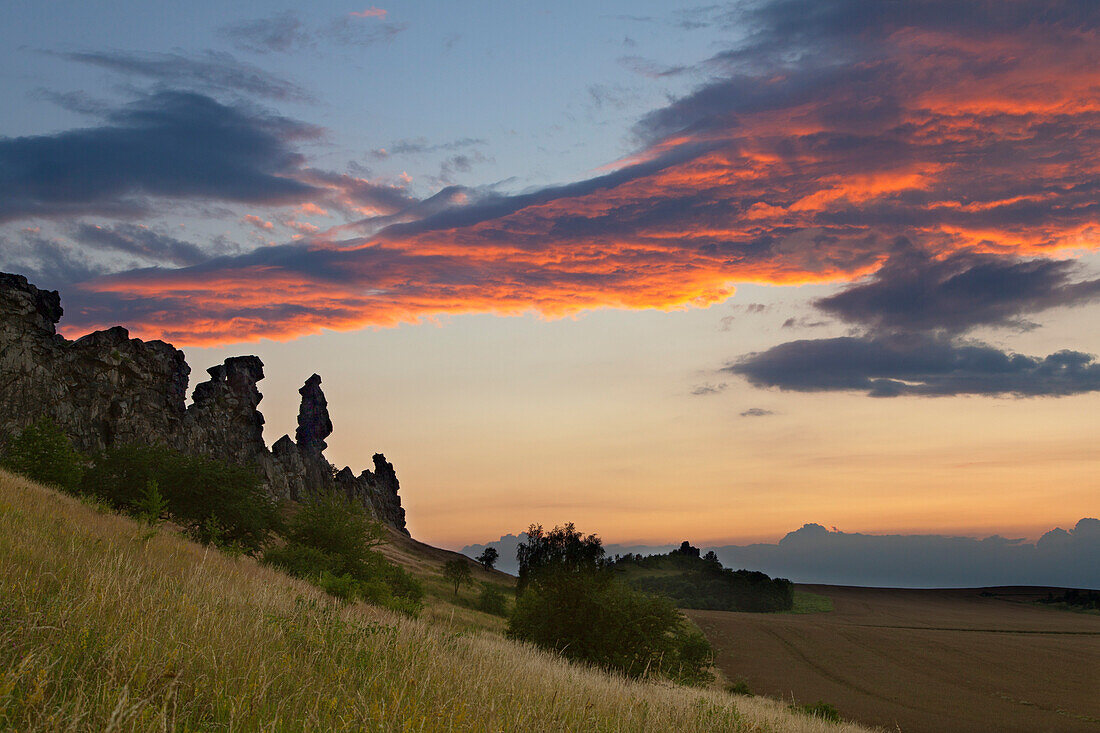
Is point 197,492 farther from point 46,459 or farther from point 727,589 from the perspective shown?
point 727,589

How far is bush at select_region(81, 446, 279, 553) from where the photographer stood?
4147 centimetres

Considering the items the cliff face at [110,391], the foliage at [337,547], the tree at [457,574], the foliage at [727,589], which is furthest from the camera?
the foliage at [727,589]

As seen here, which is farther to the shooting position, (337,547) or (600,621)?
(337,547)

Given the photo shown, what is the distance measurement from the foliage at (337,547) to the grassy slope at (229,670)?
91.4 ft

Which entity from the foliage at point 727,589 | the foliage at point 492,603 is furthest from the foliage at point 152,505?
the foliage at point 727,589

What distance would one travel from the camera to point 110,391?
441 feet

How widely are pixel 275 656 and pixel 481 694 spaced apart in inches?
85.2

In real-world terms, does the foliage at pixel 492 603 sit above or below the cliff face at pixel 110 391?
below

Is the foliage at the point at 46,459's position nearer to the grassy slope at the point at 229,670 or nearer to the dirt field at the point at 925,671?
the grassy slope at the point at 229,670

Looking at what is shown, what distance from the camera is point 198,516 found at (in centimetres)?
4188

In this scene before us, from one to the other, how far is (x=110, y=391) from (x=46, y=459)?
10952 cm

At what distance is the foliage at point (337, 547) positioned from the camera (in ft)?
125

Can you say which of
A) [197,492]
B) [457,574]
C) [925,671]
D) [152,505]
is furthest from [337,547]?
[925,671]

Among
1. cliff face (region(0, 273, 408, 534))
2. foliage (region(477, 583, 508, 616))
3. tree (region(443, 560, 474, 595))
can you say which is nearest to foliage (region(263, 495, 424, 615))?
foliage (region(477, 583, 508, 616))
